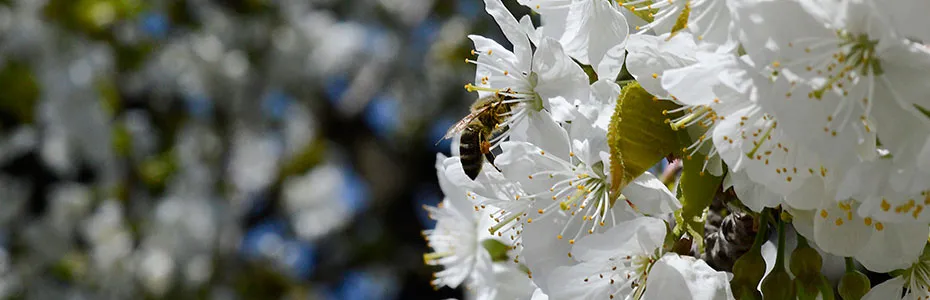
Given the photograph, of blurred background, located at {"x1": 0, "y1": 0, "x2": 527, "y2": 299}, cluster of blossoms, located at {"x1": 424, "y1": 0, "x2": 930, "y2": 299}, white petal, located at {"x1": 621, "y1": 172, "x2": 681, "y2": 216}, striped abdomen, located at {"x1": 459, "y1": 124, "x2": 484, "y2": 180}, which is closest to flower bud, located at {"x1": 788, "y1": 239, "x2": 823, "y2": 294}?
cluster of blossoms, located at {"x1": 424, "y1": 0, "x2": 930, "y2": 299}

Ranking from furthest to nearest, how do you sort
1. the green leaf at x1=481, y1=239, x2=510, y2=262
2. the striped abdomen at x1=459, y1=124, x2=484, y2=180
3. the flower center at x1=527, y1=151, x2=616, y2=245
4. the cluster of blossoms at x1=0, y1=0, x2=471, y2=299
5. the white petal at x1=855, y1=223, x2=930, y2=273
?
the cluster of blossoms at x1=0, y1=0, x2=471, y2=299, the green leaf at x1=481, y1=239, x2=510, y2=262, the striped abdomen at x1=459, y1=124, x2=484, y2=180, the flower center at x1=527, y1=151, x2=616, y2=245, the white petal at x1=855, y1=223, x2=930, y2=273

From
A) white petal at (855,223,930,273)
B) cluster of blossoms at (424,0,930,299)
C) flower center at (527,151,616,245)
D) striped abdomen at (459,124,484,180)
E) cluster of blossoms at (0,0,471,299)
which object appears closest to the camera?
cluster of blossoms at (424,0,930,299)

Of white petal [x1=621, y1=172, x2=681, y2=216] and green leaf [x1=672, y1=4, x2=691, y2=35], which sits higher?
green leaf [x1=672, y1=4, x2=691, y2=35]

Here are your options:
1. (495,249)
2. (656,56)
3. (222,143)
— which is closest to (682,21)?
(656,56)

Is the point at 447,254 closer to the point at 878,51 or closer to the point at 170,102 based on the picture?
the point at 878,51

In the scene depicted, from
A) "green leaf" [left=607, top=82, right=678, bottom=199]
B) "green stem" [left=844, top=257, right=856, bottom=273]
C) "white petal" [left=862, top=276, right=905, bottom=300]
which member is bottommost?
"white petal" [left=862, top=276, right=905, bottom=300]

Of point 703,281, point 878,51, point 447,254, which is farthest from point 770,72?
point 447,254

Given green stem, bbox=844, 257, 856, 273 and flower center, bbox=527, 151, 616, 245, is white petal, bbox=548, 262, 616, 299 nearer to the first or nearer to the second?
flower center, bbox=527, 151, 616, 245

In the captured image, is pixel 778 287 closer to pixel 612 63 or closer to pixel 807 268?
pixel 807 268

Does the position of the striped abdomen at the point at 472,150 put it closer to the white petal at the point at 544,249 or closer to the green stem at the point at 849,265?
the white petal at the point at 544,249
